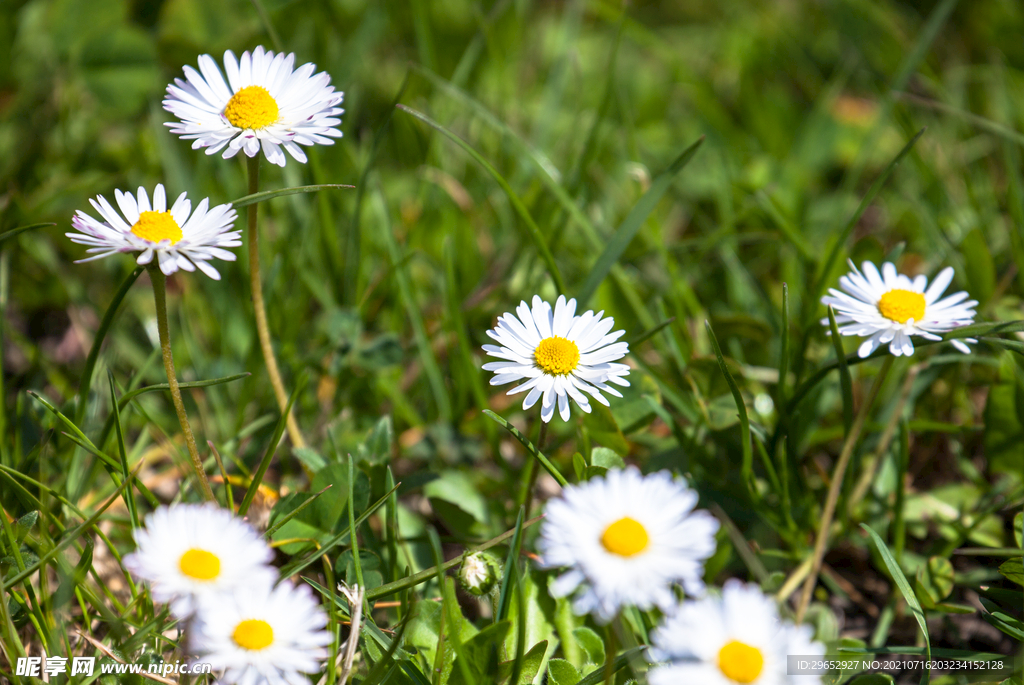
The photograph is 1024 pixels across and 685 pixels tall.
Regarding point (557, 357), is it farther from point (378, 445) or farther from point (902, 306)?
point (902, 306)

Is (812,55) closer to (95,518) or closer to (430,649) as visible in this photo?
(430,649)

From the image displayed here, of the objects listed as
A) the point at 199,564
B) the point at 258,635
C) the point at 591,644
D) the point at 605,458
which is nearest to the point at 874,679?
the point at 591,644

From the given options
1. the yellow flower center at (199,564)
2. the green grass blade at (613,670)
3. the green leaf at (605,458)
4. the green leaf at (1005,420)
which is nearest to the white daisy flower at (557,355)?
the green leaf at (605,458)

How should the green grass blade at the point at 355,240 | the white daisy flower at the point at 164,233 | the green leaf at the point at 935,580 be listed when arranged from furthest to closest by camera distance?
1. the green grass blade at the point at 355,240
2. the green leaf at the point at 935,580
3. the white daisy flower at the point at 164,233

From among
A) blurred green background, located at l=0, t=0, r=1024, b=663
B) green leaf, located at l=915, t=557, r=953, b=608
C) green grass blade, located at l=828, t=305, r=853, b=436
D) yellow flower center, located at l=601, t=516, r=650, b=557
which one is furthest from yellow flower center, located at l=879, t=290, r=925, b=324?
yellow flower center, located at l=601, t=516, r=650, b=557

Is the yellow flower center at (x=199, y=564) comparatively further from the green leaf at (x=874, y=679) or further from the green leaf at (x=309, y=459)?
the green leaf at (x=874, y=679)
